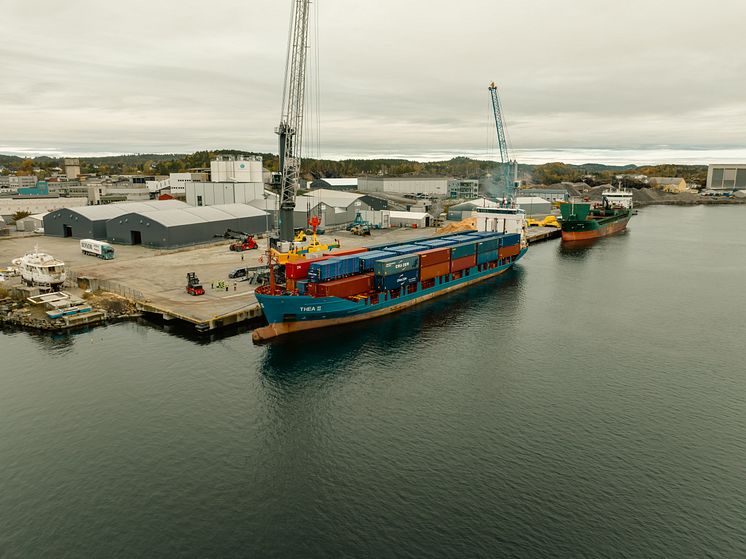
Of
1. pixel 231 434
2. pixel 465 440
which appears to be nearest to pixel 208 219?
pixel 231 434

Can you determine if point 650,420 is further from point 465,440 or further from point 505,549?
point 505,549

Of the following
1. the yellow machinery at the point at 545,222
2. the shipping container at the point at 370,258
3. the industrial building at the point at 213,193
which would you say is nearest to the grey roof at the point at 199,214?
the industrial building at the point at 213,193

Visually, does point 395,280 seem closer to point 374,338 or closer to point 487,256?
point 374,338

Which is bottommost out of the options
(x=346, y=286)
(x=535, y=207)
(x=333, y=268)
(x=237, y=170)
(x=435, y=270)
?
(x=346, y=286)

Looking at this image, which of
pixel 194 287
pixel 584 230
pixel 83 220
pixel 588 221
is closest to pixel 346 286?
pixel 194 287

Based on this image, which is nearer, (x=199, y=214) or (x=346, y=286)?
(x=346, y=286)

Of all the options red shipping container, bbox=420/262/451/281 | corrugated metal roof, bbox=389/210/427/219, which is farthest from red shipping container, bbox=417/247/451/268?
corrugated metal roof, bbox=389/210/427/219
